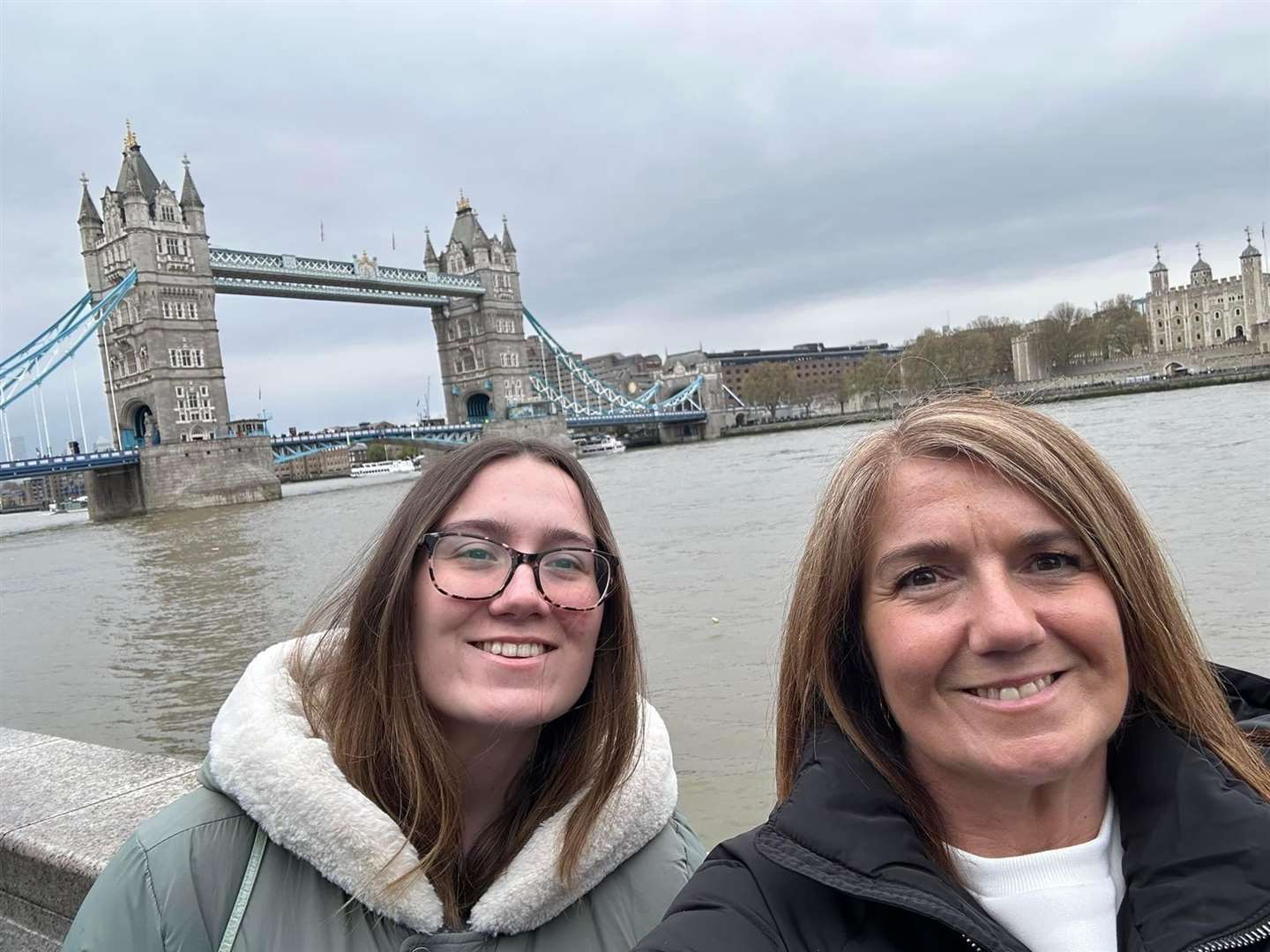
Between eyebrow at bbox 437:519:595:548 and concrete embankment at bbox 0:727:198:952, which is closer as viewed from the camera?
eyebrow at bbox 437:519:595:548

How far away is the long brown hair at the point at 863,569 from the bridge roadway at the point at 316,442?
722 inches

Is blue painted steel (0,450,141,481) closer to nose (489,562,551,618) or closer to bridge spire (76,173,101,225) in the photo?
bridge spire (76,173,101,225)

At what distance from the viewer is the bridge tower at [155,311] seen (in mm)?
36094

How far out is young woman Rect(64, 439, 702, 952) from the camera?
3.38ft

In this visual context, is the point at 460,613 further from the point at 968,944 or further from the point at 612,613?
the point at 968,944

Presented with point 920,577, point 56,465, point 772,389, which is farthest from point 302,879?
point 772,389

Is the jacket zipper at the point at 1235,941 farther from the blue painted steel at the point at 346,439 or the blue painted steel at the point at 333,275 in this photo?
the blue painted steel at the point at 333,275

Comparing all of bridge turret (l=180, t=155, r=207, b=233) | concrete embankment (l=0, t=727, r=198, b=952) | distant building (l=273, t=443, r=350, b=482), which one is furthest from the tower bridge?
distant building (l=273, t=443, r=350, b=482)

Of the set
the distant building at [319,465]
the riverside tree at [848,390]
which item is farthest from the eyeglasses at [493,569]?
the distant building at [319,465]

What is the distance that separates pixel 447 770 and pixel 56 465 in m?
32.8

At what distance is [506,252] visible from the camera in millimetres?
57156

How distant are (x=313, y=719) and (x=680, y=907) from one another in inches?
20.6

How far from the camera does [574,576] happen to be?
1241 millimetres

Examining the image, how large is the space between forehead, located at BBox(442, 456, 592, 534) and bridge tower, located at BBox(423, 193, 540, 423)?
5092 centimetres
